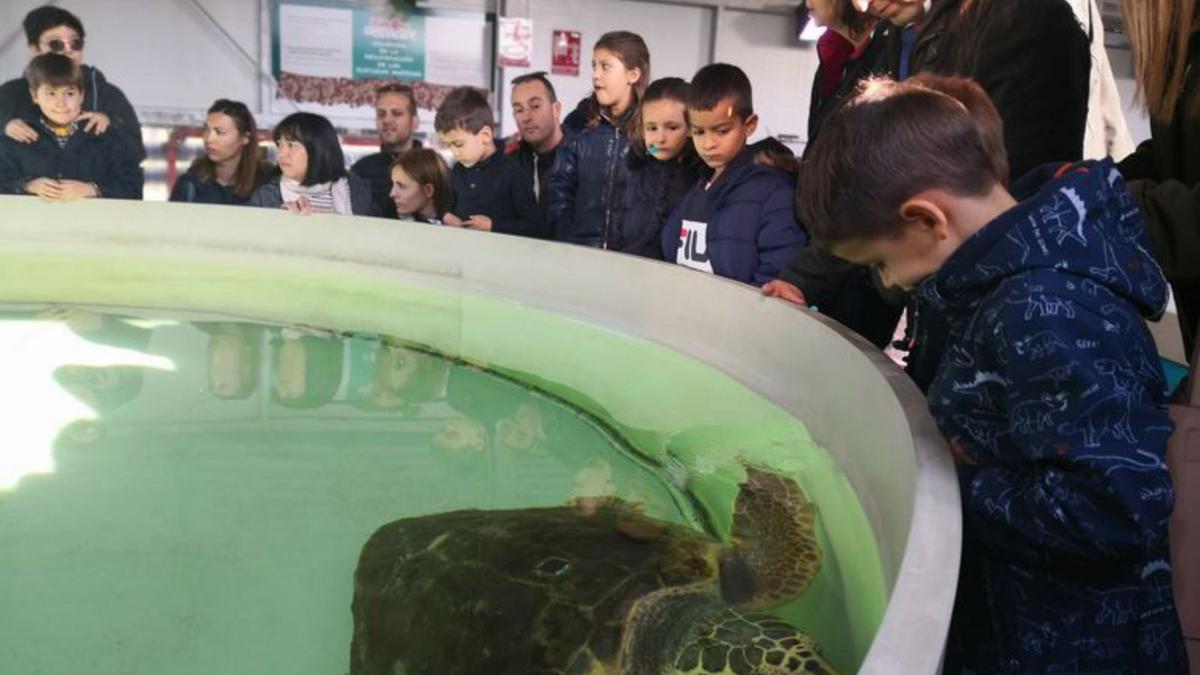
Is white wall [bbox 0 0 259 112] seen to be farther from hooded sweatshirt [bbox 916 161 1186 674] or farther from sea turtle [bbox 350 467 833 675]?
hooded sweatshirt [bbox 916 161 1186 674]

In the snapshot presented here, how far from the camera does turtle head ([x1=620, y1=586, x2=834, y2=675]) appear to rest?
667 millimetres

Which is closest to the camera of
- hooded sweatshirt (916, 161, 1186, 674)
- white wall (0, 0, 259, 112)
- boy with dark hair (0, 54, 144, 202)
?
hooded sweatshirt (916, 161, 1186, 674)

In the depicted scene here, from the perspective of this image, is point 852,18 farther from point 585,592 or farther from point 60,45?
point 60,45

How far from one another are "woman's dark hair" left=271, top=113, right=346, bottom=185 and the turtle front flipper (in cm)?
190

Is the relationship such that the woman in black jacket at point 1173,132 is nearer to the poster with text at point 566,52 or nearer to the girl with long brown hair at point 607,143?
the girl with long brown hair at point 607,143

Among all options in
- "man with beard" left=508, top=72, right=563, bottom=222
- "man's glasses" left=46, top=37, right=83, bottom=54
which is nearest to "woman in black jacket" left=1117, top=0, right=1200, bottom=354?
"man with beard" left=508, top=72, right=563, bottom=222

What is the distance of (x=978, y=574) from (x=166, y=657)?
27.9 inches

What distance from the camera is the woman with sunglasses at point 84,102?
2.76m

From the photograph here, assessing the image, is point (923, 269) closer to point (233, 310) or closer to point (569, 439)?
point (569, 439)

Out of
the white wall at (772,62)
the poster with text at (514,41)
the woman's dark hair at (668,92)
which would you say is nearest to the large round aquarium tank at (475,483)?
the woman's dark hair at (668,92)

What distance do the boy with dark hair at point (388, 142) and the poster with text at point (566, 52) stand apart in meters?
3.44

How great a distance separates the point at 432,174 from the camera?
8.16 feet

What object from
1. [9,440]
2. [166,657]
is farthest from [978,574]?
[9,440]

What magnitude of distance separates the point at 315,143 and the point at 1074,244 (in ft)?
7.62
